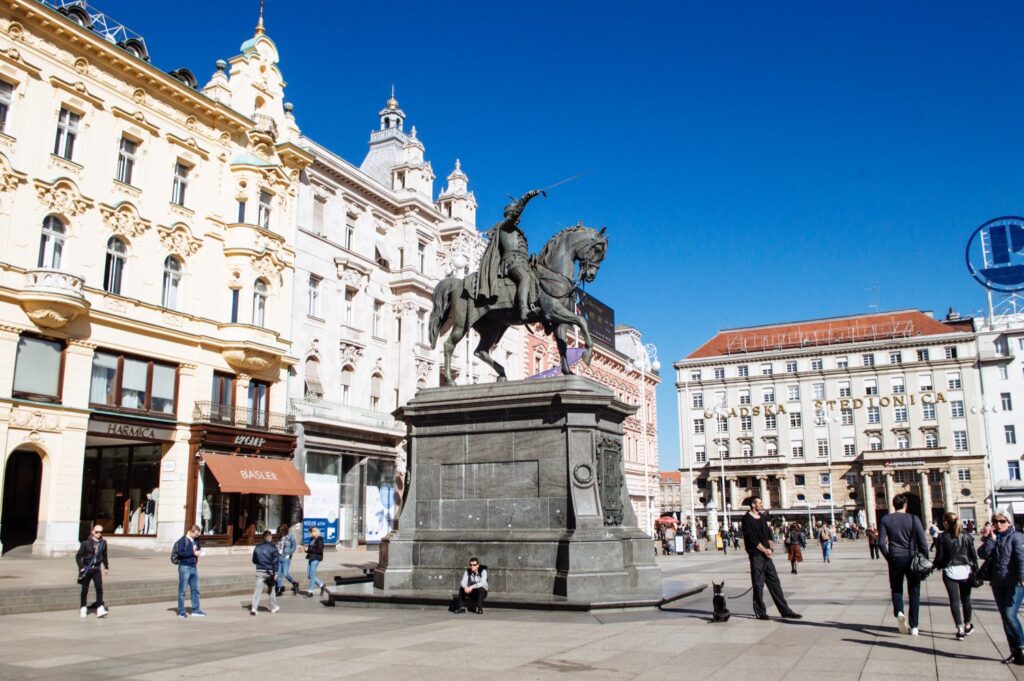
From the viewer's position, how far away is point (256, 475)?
35375mm

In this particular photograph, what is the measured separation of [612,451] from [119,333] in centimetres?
2332

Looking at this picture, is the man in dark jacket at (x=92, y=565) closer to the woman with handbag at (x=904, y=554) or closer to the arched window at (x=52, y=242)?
the woman with handbag at (x=904, y=554)

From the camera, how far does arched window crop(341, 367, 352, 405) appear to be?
1736 inches

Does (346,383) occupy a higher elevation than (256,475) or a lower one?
higher

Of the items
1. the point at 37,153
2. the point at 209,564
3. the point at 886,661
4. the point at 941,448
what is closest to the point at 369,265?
the point at 37,153

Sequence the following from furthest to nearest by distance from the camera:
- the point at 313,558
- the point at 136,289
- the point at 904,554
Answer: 1. the point at 136,289
2. the point at 313,558
3. the point at 904,554

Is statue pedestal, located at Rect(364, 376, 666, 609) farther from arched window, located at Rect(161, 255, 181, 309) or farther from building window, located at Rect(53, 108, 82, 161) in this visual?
arched window, located at Rect(161, 255, 181, 309)

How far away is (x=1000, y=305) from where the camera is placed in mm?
93062

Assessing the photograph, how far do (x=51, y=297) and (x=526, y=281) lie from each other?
19.3 m

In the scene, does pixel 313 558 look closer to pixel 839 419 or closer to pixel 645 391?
pixel 645 391

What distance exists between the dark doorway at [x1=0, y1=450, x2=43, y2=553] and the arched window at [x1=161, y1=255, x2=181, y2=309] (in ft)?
24.6

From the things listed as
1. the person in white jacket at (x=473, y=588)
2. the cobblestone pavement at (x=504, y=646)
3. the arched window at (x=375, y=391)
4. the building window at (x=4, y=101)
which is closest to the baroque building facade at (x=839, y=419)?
the arched window at (x=375, y=391)

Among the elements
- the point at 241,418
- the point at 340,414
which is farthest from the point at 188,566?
the point at 340,414

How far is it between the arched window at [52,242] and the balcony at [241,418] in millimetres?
7699
